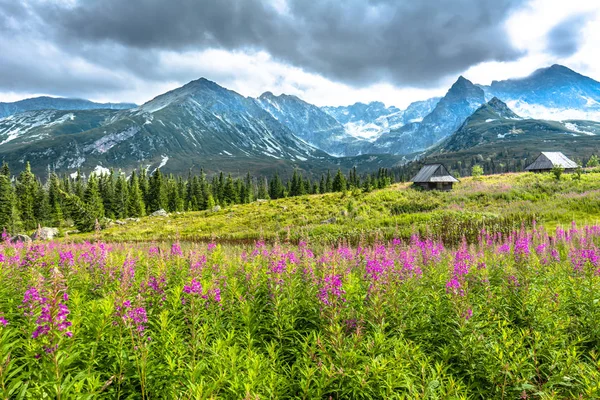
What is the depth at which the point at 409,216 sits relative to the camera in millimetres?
30281

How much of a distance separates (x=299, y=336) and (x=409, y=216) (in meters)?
26.8

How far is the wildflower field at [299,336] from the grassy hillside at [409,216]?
1042 centimetres

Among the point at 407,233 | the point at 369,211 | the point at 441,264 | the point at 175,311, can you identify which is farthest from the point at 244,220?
the point at 175,311

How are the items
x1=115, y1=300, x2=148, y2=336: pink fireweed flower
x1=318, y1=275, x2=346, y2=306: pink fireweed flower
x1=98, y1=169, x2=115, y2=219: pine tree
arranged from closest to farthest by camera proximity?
x1=115, y1=300, x2=148, y2=336: pink fireweed flower → x1=318, y1=275, x2=346, y2=306: pink fireweed flower → x1=98, y1=169, x2=115, y2=219: pine tree

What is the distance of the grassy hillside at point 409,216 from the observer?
A: 931 inches

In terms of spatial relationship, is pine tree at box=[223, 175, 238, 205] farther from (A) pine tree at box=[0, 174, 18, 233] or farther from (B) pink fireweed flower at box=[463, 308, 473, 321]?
(B) pink fireweed flower at box=[463, 308, 473, 321]

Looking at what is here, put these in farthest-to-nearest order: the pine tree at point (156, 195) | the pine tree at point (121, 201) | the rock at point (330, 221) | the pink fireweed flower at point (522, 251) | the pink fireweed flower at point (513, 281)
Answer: the pine tree at point (156, 195) < the pine tree at point (121, 201) < the rock at point (330, 221) < the pink fireweed flower at point (522, 251) < the pink fireweed flower at point (513, 281)

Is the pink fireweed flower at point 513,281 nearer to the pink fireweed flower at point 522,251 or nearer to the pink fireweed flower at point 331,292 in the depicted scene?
the pink fireweed flower at point 522,251

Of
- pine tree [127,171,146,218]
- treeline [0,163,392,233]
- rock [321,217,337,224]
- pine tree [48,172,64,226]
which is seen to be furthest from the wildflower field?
pine tree [127,171,146,218]

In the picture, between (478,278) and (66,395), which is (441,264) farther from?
(66,395)

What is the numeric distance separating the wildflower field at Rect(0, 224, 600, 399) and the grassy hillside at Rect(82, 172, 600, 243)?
1042 centimetres

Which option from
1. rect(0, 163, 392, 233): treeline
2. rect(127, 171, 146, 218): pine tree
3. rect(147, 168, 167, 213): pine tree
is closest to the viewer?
rect(0, 163, 392, 233): treeline

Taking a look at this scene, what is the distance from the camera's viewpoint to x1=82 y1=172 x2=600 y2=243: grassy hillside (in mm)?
23656

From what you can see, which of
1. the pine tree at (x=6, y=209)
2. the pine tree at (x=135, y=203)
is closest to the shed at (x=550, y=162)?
the pine tree at (x=135, y=203)
